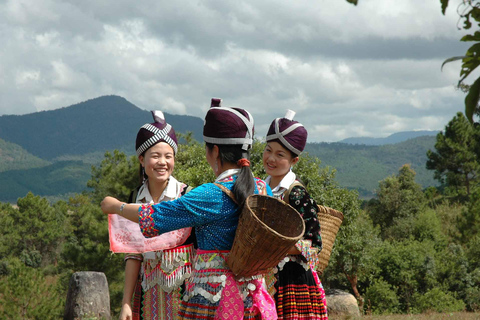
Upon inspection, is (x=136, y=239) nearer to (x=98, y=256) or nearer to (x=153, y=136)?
(x=153, y=136)

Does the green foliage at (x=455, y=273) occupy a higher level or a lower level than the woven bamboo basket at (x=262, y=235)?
lower

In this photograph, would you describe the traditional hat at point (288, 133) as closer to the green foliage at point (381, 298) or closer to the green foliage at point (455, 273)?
the green foliage at point (381, 298)

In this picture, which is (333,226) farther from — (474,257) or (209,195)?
(474,257)

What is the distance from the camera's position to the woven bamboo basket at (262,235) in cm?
247

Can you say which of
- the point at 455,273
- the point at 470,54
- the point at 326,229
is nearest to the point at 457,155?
the point at 455,273

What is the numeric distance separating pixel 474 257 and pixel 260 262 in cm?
2384

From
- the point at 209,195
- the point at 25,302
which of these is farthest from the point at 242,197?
the point at 25,302

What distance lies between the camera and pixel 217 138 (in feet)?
9.14

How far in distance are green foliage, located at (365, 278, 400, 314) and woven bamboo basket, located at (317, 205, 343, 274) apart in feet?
55.5

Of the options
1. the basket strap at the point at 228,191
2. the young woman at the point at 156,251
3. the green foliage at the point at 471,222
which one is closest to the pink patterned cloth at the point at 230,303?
the basket strap at the point at 228,191

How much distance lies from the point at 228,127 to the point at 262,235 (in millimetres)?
590

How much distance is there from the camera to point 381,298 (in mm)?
20422

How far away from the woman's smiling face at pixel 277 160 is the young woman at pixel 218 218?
2.94ft

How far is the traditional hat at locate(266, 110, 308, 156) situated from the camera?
3746 mm
